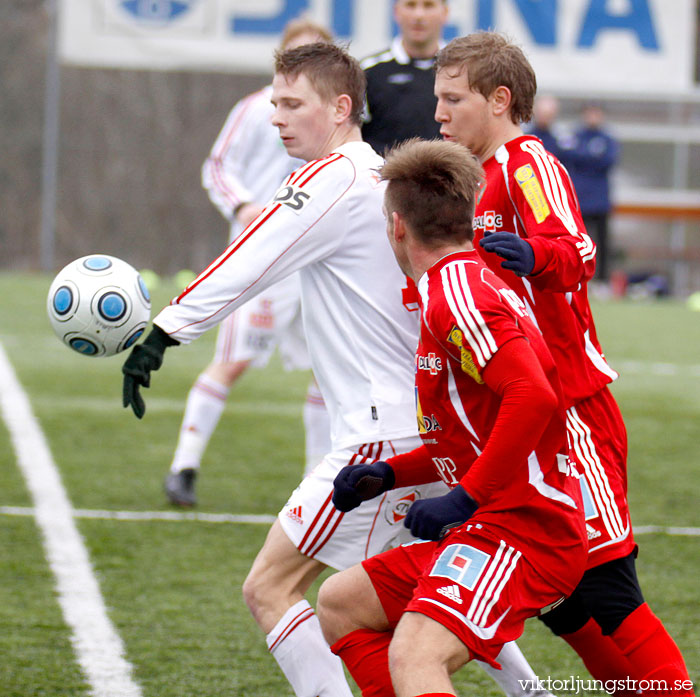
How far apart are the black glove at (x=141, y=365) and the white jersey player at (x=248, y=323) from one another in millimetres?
2518

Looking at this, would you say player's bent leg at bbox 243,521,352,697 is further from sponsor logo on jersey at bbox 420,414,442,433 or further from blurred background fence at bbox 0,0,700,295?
blurred background fence at bbox 0,0,700,295

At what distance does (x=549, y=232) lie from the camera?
290 cm

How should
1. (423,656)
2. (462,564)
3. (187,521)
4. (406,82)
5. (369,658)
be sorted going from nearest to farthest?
1. (423,656)
2. (462,564)
3. (369,658)
4. (406,82)
5. (187,521)

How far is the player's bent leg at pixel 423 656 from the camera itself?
8.11 ft

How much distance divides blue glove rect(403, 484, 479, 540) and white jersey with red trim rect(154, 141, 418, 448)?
612 mm

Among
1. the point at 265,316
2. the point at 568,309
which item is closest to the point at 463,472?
the point at 568,309

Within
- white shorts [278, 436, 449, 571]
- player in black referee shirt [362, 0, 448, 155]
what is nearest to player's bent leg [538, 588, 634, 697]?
white shorts [278, 436, 449, 571]

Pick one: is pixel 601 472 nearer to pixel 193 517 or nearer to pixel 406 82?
pixel 406 82

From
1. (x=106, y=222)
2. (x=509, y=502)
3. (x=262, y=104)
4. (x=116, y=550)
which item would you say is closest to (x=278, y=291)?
(x=262, y=104)

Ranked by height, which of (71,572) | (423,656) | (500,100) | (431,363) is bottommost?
(71,572)

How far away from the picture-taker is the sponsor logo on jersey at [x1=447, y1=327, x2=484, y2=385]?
2561 mm

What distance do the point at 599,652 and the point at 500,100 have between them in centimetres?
137

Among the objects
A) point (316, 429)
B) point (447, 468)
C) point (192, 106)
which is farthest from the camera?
point (192, 106)

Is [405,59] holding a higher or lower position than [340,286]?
higher
